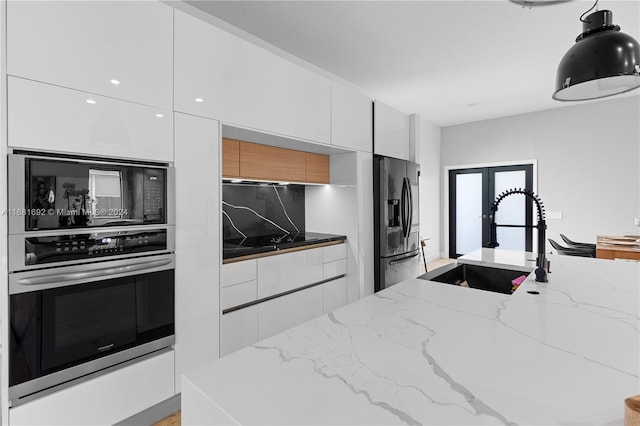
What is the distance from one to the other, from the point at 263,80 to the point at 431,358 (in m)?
2.12

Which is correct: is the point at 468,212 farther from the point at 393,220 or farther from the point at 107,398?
the point at 107,398

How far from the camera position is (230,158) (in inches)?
96.7

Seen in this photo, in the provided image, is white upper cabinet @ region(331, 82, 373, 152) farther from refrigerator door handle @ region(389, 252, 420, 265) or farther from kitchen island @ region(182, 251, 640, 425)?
kitchen island @ region(182, 251, 640, 425)

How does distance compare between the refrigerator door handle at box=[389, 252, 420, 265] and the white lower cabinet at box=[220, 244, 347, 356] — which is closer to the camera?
the white lower cabinet at box=[220, 244, 347, 356]

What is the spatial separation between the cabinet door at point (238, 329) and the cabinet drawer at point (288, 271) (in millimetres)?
156

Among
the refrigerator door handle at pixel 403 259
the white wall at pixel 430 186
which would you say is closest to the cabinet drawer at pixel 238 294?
the refrigerator door handle at pixel 403 259

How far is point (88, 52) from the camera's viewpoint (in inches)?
59.5

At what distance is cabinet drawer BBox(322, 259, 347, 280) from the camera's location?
118 inches

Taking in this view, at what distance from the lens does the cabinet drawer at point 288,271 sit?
243 centimetres

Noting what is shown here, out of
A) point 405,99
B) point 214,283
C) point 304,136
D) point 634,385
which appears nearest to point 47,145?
point 214,283

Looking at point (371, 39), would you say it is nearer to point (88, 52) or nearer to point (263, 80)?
point (263, 80)

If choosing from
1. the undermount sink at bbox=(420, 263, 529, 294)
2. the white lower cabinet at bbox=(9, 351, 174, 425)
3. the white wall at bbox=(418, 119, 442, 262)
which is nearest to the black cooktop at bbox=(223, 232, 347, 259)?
the white lower cabinet at bbox=(9, 351, 174, 425)

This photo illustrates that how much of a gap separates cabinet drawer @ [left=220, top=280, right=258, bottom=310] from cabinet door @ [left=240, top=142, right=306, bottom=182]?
85cm

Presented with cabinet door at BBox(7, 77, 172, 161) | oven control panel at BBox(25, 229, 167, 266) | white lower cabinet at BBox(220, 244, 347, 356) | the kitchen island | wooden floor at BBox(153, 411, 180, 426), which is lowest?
wooden floor at BBox(153, 411, 180, 426)
